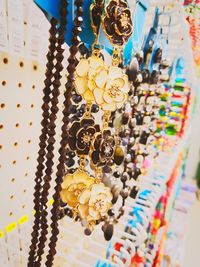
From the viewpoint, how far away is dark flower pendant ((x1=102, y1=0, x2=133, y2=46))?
18.8 inches

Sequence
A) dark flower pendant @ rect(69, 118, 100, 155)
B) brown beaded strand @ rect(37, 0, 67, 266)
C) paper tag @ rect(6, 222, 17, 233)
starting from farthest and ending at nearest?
paper tag @ rect(6, 222, 17, 233) < dark flower pendant @ rect(69, 118, 100, 155) < brown beaded strand @ rect(37, 0, 67, 266)

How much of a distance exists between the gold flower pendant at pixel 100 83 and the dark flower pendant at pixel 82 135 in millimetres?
43

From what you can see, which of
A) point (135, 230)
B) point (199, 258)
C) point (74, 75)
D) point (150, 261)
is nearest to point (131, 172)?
point (135, 230)

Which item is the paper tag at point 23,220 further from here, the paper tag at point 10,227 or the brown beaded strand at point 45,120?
the brown beaded strand at point 45,120

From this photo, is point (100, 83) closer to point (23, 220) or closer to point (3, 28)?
point (3, 28)

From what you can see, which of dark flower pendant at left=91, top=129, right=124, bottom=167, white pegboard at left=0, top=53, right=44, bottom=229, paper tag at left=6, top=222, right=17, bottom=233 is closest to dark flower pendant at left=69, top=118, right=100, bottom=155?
dark flower pendant at left=91, top=129, right=124, bottom=167

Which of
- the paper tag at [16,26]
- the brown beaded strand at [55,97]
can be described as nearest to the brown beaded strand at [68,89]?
the brown beaded strand at [55,97]

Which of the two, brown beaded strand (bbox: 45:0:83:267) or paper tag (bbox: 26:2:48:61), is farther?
paper tag (bbox: 26:2:48:61)

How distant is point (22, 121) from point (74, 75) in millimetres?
179

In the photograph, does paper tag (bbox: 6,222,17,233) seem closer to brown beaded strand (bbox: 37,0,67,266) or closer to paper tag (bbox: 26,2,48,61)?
brown beaded strand (bbox: 37,0,67,266)

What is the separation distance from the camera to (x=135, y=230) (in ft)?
2.70

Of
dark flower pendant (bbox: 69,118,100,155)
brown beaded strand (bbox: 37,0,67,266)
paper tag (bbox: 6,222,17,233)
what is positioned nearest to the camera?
brown beaded strand (bbox: 37,0,67,266)

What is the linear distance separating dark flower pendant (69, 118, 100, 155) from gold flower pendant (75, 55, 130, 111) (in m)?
0.04

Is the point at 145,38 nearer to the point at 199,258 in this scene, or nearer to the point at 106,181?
the point at 106,181
